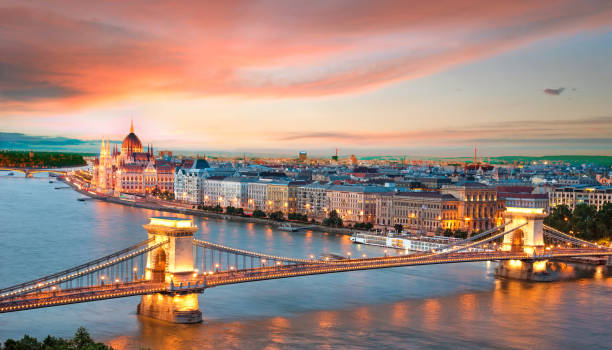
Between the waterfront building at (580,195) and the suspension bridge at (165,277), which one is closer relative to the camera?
the suspension bridge at (165,277)

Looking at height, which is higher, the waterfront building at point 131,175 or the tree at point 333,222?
the waterfront building at point 131,175

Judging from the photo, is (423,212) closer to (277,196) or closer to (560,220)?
(560,220)

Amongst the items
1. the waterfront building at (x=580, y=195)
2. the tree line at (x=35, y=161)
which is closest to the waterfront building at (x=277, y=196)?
the waterfront building at (x=580, y=195)

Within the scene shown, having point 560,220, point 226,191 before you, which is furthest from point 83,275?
point 226,191

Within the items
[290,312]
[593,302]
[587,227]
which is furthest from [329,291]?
[587,227]

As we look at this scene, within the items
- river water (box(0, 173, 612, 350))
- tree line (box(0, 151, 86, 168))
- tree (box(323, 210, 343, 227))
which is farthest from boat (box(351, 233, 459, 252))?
tree line (box(0, 151, 86, 168))

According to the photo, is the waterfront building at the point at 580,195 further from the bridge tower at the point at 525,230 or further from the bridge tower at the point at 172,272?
the bridge tower at the point at 172,272
